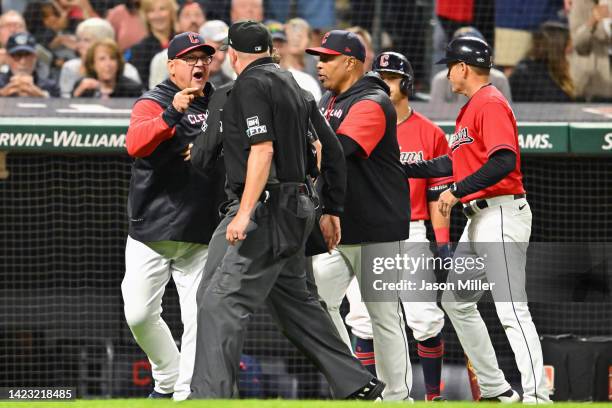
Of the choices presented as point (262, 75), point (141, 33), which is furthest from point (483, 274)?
point (141, 33)

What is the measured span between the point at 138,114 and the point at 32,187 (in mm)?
2360

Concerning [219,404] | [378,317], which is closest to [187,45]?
[378,317]

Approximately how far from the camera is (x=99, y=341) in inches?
326

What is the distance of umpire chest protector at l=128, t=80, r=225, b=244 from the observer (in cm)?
612

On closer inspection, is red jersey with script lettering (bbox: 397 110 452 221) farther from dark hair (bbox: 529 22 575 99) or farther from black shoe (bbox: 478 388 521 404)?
dark hair (bbox: 529 22 575 99)

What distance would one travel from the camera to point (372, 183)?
19.9ft

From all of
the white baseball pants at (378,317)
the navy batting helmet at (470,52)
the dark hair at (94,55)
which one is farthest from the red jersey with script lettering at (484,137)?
the dark hair at (94,55)

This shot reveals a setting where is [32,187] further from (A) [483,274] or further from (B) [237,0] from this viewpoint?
(A) [483,274]

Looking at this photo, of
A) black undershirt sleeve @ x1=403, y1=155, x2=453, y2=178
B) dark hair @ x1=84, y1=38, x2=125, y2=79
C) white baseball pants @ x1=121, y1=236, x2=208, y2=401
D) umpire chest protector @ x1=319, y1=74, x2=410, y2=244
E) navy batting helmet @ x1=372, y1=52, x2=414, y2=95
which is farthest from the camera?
dark hair @ x1=84, y1=38, x2=125, y2=79

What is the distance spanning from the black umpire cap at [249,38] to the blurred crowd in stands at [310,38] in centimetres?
336

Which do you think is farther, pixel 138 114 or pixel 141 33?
pixel 141 33

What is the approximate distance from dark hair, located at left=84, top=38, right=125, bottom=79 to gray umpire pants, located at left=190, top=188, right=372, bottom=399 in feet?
12.9

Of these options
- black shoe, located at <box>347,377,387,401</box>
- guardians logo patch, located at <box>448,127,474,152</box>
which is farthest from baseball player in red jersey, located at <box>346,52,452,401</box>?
black shoe, located at <box>347,377,387,401</box>

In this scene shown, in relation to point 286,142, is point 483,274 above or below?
below
